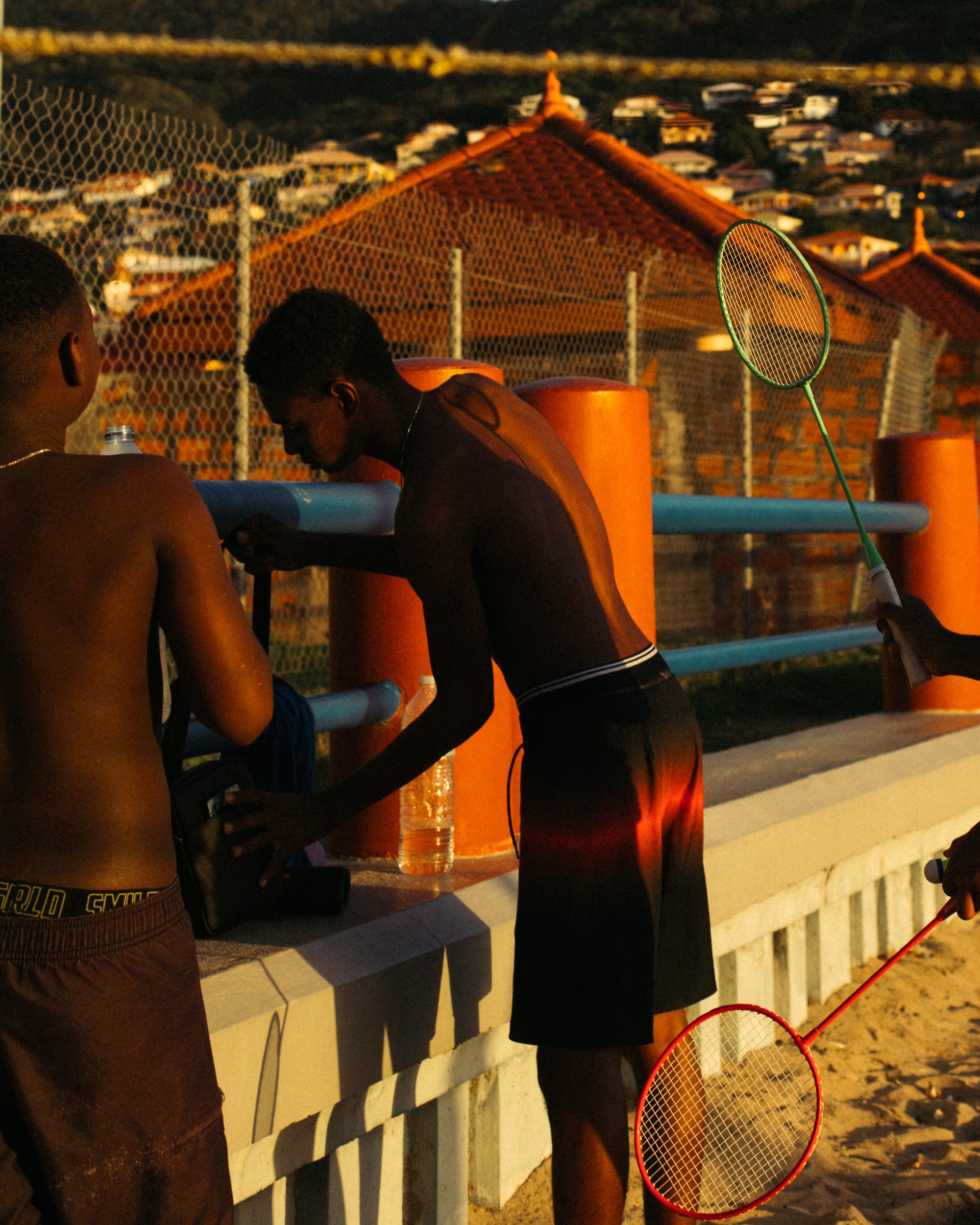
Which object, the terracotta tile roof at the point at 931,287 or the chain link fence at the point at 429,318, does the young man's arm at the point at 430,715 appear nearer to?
the chain link fence at the point at 429,318

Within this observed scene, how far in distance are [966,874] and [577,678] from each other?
73 cm

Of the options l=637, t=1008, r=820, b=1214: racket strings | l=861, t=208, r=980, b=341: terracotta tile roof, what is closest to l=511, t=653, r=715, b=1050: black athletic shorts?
l=637, t=1008, r=820, b=1214: racket strings

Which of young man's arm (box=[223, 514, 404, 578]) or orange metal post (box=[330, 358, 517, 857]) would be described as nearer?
young man's arm (box=[223, 514, 404, 578])

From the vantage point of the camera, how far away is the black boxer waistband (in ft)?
4.95

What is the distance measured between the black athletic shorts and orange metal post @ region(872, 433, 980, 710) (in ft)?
10.3

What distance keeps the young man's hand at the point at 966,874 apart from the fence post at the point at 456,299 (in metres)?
4.32

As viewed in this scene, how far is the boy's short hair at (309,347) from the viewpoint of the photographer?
2.12m

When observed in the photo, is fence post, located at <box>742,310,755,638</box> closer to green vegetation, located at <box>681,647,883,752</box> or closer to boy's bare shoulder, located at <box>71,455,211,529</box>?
green vegetation, located at <box>681,647,883,752</box>

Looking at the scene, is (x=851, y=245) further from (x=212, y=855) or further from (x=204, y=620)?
(x=204, y=620)

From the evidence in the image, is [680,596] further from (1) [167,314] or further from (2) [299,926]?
(2) [299,926]

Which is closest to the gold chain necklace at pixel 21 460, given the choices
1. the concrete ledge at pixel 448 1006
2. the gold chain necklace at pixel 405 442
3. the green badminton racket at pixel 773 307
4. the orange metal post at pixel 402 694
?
the gold chain necklace at pixel 405 442

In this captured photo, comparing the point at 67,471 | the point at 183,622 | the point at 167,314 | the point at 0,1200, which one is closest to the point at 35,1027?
the point at 0,1200

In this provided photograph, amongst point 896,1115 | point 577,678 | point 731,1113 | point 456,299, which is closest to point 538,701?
point 577,678

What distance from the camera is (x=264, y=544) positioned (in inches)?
92.1
